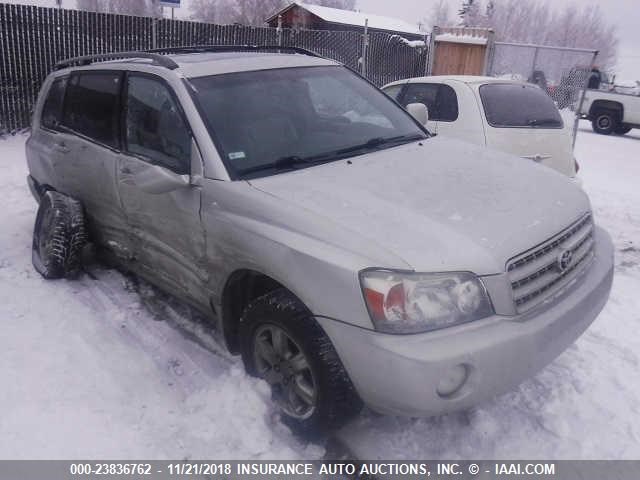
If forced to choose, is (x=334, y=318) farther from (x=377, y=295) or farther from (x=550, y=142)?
→ (x=550, y=142)

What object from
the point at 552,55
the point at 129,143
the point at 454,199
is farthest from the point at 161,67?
the point at 552,55

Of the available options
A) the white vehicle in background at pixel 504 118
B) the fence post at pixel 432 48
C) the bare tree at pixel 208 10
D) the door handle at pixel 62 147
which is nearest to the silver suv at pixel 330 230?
the door handle at pixel 62 147

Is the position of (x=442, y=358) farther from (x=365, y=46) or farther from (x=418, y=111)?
(x=365, y=46)

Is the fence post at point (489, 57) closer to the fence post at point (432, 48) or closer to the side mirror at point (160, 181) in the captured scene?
the fence post at point (432, 48)

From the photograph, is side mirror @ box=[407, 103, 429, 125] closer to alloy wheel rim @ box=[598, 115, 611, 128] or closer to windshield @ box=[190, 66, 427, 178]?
windshield @ box=[190, 66, 427, 178]

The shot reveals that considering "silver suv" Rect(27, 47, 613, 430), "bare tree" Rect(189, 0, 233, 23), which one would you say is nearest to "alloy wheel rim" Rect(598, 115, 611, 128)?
"silver suv" Rect(27, 47, 613, 430)

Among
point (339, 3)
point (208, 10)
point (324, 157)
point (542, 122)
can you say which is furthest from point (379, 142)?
point (339, 3)

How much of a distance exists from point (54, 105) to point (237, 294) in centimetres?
294

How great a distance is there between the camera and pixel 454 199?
107 inches

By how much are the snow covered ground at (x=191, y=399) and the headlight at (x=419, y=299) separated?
80 cm

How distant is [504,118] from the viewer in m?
5.99

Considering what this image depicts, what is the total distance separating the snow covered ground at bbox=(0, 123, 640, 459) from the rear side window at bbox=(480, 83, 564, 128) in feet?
8.29

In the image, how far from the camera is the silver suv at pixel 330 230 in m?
2.27

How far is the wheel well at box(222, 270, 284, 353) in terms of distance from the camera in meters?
2.85
